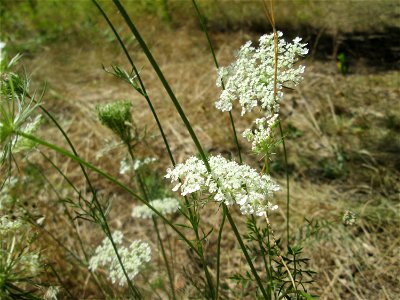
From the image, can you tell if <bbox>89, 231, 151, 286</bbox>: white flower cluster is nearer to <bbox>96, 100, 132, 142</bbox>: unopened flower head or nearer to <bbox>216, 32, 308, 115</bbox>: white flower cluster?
<bbox>96, 100, 132, 142</bbox>: unopened flower head

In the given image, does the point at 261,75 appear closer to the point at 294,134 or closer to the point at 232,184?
the point at 232,184

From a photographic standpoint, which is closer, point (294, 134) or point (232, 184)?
point (232, 184)

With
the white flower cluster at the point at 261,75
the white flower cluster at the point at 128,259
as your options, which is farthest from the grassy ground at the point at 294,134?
the white flower cluster at the point at 128,259

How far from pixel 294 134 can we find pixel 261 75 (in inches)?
91.4

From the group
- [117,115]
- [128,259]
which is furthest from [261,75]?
[128,259]

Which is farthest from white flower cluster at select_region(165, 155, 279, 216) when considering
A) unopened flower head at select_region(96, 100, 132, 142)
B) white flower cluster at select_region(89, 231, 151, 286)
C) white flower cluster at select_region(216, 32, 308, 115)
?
white flower cluster at select_region(89, 231, 151, 286)

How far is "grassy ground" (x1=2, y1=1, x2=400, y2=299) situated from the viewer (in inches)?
104

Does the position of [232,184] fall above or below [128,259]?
below

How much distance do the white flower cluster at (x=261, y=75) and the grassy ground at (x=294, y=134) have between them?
0.23 metres

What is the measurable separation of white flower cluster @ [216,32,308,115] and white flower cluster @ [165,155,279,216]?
28 centimetres

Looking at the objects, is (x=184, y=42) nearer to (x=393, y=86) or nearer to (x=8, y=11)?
(x=393, y=86)

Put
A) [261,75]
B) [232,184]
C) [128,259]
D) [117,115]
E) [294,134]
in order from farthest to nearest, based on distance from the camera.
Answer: [294,134] < [128,259] < [117,115] < [261,75] < [232,184]

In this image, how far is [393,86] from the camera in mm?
3977

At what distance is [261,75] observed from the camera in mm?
1469
